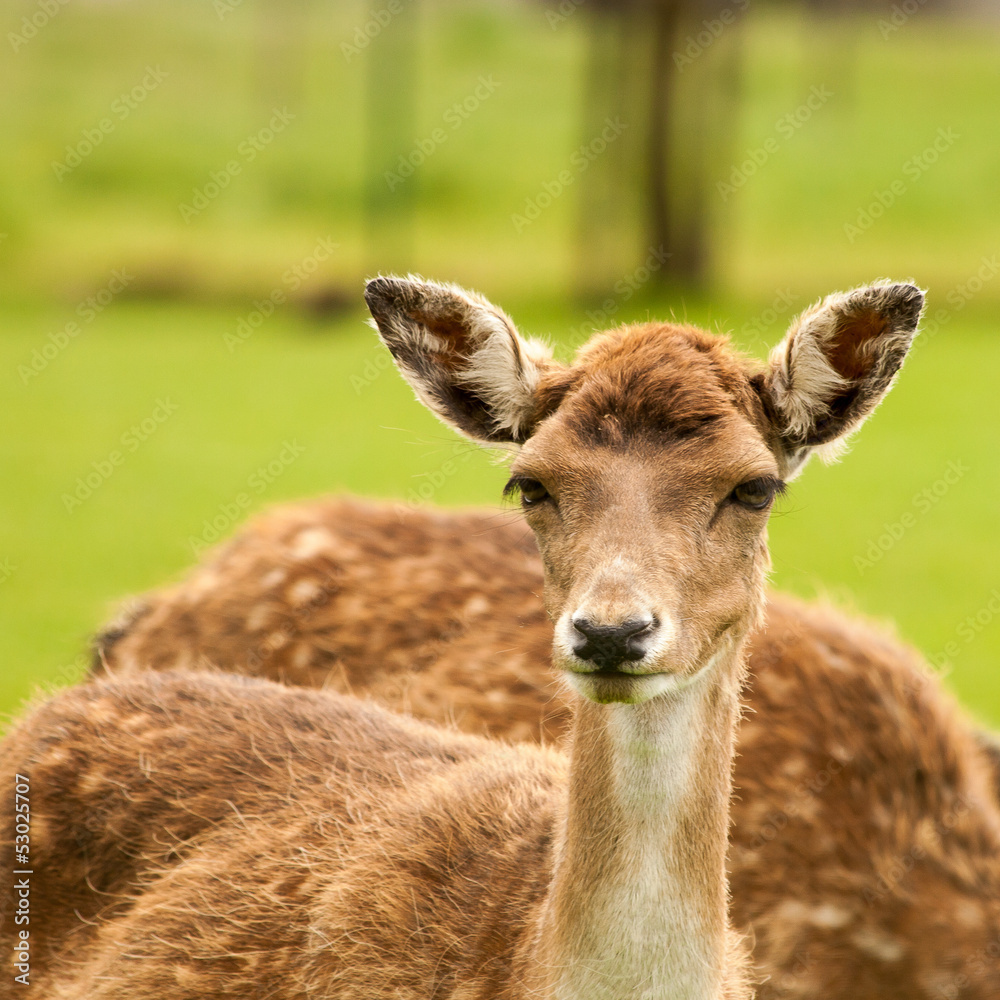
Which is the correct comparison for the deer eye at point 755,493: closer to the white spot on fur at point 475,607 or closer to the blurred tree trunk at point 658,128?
the white spot on fur at point 475,607

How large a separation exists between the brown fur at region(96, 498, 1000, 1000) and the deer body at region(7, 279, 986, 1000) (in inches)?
22.3

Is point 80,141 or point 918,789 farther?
point 80,141

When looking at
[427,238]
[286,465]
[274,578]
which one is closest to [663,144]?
[427,238]

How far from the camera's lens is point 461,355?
3.84 m

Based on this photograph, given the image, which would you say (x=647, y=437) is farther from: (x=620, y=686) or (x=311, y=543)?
(x=311, y=543)

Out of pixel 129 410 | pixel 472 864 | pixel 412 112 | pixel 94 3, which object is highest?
pixel 94 3

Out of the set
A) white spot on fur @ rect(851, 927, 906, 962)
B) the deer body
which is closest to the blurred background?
the deer body

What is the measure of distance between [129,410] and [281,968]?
14.1 m

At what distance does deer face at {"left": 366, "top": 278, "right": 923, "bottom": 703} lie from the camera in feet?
10.4

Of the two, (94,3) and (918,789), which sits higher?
(94,3)

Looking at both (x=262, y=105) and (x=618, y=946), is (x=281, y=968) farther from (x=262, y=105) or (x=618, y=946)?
(x=262, y=105)

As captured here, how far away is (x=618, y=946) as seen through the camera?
3.38m

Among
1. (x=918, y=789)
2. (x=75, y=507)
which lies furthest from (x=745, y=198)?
(x=918, y=789)

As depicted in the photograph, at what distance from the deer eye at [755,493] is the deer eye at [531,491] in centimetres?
45
